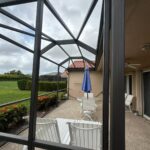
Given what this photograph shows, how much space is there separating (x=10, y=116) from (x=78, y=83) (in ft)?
29.6

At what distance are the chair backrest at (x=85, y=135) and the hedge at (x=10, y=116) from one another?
2368 millimetres

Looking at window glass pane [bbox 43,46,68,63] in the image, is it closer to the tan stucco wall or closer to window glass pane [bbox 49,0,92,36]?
window glass pane [bbox 49,0,92,36]

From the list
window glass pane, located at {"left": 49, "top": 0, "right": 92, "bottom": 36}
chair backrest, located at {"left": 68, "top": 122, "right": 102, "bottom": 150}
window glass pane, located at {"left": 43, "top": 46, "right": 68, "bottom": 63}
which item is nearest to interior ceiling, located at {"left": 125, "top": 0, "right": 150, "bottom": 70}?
window glass pane, located at {"left": 49, "top": 0, "right": 92, "bottom": 36}

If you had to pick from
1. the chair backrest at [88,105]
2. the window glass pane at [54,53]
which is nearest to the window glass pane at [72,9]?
the window glass pane at [54,53]

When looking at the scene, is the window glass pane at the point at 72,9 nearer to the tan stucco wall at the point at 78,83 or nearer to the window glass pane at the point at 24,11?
the window glass pane at the point at 24,11

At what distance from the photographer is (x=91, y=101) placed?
6.73 metres

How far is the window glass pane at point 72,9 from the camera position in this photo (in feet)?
9.39

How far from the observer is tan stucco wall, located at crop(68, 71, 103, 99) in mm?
13296

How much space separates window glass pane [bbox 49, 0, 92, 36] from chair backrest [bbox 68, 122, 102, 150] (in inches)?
83.4

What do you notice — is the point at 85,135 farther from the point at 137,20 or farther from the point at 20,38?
the point at 20,38

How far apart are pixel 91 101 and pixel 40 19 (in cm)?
551

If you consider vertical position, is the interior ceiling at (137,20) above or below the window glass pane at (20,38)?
below

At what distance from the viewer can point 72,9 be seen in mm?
3123

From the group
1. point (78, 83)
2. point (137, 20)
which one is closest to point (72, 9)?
point (137, 20)
